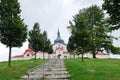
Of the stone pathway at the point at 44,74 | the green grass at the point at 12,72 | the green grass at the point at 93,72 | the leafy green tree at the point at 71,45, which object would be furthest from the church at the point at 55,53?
Answer: the stone pathway at the point at 44,74

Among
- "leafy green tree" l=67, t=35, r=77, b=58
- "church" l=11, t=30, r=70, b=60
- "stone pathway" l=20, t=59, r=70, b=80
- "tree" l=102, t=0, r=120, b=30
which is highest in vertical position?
"church" l=11, t=30, r=70, b=60

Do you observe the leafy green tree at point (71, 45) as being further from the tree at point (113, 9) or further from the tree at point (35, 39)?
the tree at point (113, 9)

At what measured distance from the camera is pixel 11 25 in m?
36.8

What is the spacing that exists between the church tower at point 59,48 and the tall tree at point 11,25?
333ft

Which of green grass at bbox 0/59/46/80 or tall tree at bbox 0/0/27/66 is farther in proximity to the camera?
tall tree at bbox 0/0/27/66

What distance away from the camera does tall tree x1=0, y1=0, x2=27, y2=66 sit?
121 ft

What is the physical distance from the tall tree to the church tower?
101477 millimetres

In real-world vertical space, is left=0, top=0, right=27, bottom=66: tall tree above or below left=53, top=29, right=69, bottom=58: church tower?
below

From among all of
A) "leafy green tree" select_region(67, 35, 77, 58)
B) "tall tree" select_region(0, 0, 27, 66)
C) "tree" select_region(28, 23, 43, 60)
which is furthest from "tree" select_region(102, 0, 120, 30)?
"tree" select_region(28, 23, 43, 60)

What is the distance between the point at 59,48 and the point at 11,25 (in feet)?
376

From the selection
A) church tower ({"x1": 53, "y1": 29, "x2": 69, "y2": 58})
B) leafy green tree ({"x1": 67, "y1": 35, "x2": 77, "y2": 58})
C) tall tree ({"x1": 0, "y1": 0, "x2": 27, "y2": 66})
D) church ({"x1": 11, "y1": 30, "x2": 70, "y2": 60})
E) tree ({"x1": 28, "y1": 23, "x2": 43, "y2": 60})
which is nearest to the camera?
tall tree ({"x1": 0, "y1": 0, "x2": 27, "y2": 66})

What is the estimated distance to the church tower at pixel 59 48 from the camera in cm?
15050

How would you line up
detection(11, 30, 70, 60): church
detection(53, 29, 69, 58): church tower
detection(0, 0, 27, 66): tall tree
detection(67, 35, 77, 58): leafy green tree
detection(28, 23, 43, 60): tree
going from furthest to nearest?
detection(53, 29, 69, 58): church tower
detection(11, 30, 70, 60): church
detection(28, 23, 43, 60): tree
detection(67, 35, 77, 58): leafy green tree
detection(0, 0, 27, 66): tall tree

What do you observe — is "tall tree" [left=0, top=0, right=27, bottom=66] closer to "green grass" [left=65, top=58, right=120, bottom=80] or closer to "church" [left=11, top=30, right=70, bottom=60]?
"green grass" [left=65, top=58, right=120, bottom=80]
